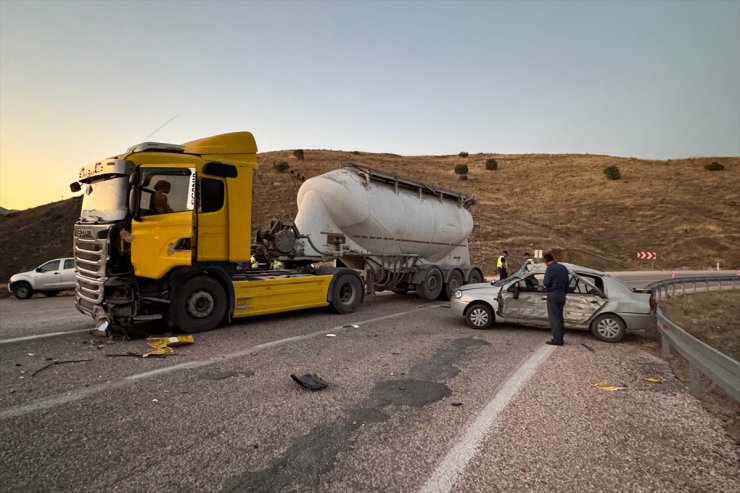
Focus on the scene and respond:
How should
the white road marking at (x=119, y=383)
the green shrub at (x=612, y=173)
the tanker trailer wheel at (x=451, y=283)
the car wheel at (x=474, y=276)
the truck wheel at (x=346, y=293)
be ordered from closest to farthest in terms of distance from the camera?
the white road marking at (x=119, y=383), the truck wheel at (x=346, y=293), the tanker trailer wheel at (x=451, y=283), the car wheel at (x=474, y=276), the green shrub at (x=612, y=173)

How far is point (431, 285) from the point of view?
1336 cm

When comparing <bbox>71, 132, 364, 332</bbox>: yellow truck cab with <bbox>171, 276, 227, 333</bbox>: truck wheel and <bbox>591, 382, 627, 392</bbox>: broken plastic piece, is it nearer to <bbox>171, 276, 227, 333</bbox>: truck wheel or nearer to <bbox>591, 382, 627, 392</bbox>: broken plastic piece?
<bbox>171, 276, 227, 333</bbox>: truck wheel

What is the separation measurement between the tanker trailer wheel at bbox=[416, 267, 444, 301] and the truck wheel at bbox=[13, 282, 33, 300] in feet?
47.0

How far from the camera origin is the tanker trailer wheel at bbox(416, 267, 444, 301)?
13.1m

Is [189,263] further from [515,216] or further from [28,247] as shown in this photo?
[515,216]

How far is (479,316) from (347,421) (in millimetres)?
5365

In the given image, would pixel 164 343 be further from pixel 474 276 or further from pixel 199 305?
pixel 474 276

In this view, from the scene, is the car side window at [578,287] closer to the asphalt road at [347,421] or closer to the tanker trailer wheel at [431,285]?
the asphalt road at [347,421]

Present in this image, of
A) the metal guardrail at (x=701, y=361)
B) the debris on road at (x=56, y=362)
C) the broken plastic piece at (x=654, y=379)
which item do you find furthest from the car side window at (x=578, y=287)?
the debris on road at (x=56, y=362)

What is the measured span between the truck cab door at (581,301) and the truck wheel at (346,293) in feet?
16.2

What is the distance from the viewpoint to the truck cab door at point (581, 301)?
7.75 m

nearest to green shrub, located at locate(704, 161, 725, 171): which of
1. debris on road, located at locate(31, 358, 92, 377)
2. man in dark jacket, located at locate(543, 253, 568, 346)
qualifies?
man in dark jacket, located at locate(543, 253, 568, 346)

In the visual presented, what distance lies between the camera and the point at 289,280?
902cm

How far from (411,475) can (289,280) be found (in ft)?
21.4
